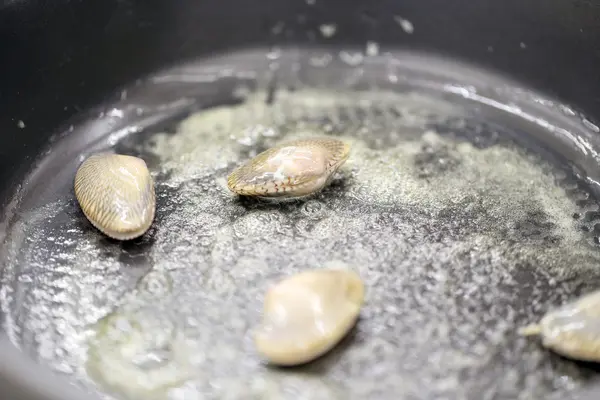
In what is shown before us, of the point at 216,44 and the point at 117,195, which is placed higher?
the point at 216,44

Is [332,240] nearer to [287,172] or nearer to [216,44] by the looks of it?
[287,172]

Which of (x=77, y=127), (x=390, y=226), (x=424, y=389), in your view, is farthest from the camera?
(x=77, y=127)

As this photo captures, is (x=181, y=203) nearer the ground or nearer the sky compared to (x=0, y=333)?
nearer the sky

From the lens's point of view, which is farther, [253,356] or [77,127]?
[77,127]

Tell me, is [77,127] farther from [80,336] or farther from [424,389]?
[424,389]

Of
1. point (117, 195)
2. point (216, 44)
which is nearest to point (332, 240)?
point (117, 195)

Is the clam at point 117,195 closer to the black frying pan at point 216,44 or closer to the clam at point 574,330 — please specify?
the black frying pan at point 216,44

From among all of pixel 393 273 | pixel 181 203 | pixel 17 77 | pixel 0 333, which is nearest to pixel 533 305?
pixel 393 273
